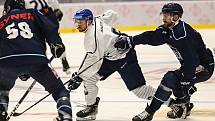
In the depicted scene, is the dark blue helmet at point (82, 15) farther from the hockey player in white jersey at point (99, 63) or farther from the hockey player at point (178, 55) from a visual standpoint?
the hockey player at point (178, 55)

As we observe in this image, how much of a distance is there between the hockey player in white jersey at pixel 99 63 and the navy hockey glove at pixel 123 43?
3 cm

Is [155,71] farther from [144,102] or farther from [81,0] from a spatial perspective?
[81,0]

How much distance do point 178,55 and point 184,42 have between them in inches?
5.4

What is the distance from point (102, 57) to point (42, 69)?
72 centimetres

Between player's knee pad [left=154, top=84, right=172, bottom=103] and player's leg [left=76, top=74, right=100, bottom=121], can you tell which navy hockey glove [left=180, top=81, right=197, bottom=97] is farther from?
player's leg [left=76, top=74, right=100, bottom=121]

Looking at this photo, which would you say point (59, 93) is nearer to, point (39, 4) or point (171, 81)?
point (171, 81)

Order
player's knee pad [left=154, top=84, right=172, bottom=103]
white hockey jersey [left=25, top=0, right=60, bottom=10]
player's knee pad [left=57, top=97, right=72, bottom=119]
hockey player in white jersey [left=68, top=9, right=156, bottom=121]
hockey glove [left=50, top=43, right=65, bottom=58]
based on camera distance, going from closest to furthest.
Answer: player's knee pad [left=57, top=97, right=72, bottom=119], hockey glove [left=50, top=43, right=65, bottom=58], player's knee pad [left=154, top=84, right=172, bottom=103], hockey player in white jersey [left=68, top=9, right=156, bottom=121], white hockey jersey [left=25, top=0, right=60, bottom=10]

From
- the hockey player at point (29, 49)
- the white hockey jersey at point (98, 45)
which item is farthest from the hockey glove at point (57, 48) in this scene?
the white hockey jersey at point (98, 45)

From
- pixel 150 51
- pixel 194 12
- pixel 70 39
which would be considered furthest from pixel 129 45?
pixel 194 12

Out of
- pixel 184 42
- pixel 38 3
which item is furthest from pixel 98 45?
pixel 38 3

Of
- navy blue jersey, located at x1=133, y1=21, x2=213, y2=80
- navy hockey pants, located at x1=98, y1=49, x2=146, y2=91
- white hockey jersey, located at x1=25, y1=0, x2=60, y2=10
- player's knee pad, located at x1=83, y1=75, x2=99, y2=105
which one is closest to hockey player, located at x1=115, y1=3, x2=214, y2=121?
navy blue jersey, located at x1=133, y1=21, x2=213, y2=80

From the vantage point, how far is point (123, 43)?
12.6 feet

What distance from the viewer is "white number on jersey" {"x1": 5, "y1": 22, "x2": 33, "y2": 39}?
308 cm

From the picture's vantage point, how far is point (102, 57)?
376 centimetres
